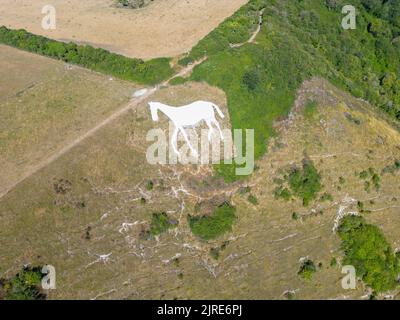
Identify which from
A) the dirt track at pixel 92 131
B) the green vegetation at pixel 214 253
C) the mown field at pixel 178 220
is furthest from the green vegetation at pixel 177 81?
the green vegetation at pixel 214 253

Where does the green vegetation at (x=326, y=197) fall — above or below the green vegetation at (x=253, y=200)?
below

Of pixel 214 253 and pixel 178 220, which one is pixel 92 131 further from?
pixel 214 253

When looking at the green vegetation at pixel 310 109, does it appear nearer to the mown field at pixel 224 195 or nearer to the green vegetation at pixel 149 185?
the mown field at pixel 224 195

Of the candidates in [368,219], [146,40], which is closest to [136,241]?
A: [368,219]

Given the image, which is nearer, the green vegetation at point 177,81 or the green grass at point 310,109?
the green vegetation at point 177,81
